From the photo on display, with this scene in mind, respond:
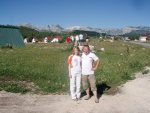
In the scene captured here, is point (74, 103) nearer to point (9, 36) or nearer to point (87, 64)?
point (87, 64)

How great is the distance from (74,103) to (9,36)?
5249 cm

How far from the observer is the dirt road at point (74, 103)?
9086 mm

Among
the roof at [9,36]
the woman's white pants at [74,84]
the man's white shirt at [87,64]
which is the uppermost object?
the man's white shirt at [87,64]

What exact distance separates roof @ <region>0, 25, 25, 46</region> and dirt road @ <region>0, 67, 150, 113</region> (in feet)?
156

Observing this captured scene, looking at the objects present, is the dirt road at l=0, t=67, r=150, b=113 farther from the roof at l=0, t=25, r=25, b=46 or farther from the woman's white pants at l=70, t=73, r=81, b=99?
the roof at l=0, t=25, r=25, b=46

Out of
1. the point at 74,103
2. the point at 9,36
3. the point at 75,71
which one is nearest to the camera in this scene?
the point at 74,103

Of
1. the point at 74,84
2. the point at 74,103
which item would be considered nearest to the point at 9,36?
the point at 74,84

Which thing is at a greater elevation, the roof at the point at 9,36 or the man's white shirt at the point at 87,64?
the man's white shirt at the point at 87,64

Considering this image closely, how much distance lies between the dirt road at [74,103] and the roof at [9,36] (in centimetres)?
4762

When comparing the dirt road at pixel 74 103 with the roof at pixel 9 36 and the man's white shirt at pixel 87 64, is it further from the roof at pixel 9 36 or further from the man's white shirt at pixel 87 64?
the roof at pixel 9 36

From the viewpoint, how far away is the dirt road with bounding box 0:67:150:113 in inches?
358

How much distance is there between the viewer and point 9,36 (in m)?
60.1

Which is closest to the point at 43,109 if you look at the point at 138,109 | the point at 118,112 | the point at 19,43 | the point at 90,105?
the point at 90,105

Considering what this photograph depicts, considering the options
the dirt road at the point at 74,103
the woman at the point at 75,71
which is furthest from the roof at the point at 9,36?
the woman at the point at 75,71
